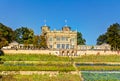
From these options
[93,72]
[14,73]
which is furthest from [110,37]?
[14,73]

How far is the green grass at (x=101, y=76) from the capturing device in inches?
1335

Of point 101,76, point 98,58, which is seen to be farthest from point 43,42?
point 101,76

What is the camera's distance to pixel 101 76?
36.3 metres

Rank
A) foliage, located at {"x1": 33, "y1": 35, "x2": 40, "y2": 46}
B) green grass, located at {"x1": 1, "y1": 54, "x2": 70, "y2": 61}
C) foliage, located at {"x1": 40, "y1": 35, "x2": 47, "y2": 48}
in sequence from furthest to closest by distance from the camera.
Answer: foliage, located at {"x1": 40, "y1": 35, "x2": 47, "y2": 48} < foliage, located at {"x1": 33, "y1": 35, "x2": 40, "y2": 46} < green grass, located at {"x1": 1, "y1": 54, "x2": 70, "y2": 61}

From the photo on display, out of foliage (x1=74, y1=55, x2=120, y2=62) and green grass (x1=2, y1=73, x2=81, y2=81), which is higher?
foliage (x1=74, y1=55, x2=120, y2=62)

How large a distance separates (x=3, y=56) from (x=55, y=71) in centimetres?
1670

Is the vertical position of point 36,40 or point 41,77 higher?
point 36,40

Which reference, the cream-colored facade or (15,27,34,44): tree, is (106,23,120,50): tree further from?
(15,27,34,44): tree

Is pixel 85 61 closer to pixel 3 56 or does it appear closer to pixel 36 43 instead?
pixel 3 56

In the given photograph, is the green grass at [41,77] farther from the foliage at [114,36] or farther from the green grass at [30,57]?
the foliage at [114,36]

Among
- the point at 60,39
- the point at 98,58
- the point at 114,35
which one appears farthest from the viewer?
the point at 60,39

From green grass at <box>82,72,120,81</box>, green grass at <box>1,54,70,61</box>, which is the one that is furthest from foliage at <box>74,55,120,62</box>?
green grass at <box>82,72,120,81</box>

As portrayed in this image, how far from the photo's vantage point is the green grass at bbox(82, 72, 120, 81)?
111ft

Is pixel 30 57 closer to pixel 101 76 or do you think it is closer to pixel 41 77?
pixel 41 77
